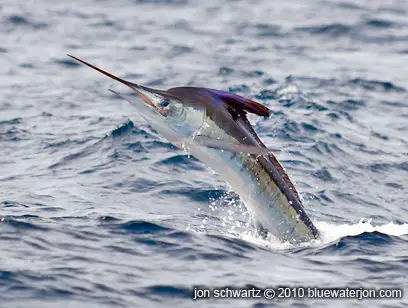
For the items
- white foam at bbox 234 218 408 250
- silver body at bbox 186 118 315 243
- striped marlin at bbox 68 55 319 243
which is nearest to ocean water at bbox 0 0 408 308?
white foam at bbox 234 218 408 250

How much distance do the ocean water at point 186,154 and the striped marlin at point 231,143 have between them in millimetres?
489

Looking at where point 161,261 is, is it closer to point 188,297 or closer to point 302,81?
point 188,297

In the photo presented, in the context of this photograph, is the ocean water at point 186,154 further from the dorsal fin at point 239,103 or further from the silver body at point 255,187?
the dorsal fin at point 239,103

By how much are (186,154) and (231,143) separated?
5425 millimetres

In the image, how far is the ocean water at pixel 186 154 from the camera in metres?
8.50

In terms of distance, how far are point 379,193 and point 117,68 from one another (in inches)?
358

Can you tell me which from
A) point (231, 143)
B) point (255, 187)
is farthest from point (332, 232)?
point (231, 143)

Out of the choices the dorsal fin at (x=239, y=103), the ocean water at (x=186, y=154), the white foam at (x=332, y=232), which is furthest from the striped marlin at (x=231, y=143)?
the ocean water at (x=186, y=154)

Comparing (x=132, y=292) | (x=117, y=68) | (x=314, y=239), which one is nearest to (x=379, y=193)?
(x=314, y=239)

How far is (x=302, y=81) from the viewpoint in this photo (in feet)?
63.8

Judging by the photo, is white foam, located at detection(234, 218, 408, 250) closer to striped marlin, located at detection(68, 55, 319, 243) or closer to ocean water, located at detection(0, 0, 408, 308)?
ocean water, located at detection(0, 0, 408, 308)

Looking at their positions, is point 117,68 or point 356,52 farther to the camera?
point 356,52

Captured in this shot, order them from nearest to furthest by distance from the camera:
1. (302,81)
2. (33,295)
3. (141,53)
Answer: (33,295), (302,81), (141,53)

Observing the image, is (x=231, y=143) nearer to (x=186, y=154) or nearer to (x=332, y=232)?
(x=332, y=232)
